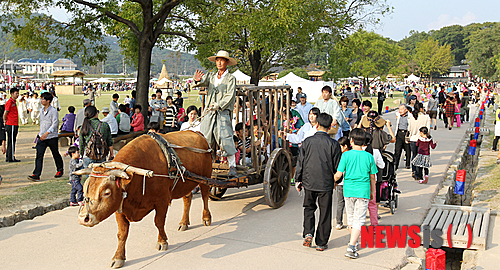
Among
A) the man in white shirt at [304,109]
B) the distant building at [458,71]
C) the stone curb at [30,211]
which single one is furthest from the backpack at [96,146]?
the distant building at [458,71]

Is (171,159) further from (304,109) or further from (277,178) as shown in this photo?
(304,109)

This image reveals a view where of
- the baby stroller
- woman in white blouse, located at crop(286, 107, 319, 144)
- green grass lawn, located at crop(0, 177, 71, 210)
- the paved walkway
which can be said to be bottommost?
the paved walkway

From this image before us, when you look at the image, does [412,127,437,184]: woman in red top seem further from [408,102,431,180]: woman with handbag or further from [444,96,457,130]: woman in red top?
[444,96,457,130]: woman in red top

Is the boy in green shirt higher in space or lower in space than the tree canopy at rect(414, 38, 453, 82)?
lower

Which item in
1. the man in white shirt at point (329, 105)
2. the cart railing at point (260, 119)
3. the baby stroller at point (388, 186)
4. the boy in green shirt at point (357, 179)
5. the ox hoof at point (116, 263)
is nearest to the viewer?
the ox hoof at point (116, 263)

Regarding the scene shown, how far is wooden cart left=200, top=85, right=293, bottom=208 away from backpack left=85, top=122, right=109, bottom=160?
200cm

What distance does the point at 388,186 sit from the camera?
7172mm

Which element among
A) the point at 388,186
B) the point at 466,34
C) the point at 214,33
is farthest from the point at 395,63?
the point at 466,34

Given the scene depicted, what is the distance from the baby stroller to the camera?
7.10 meters

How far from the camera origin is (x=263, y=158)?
817cm

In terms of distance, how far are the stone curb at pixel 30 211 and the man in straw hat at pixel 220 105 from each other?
3194 mm

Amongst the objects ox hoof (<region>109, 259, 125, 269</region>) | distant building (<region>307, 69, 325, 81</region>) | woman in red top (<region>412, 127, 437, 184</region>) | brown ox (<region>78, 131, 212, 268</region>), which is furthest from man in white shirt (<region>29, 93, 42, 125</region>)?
distant building (<region>307, 69, 325, 81</region>)

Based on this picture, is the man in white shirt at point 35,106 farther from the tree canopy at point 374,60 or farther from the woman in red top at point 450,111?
the tree canopy at point 374,60

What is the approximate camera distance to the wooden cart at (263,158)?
287 inches
